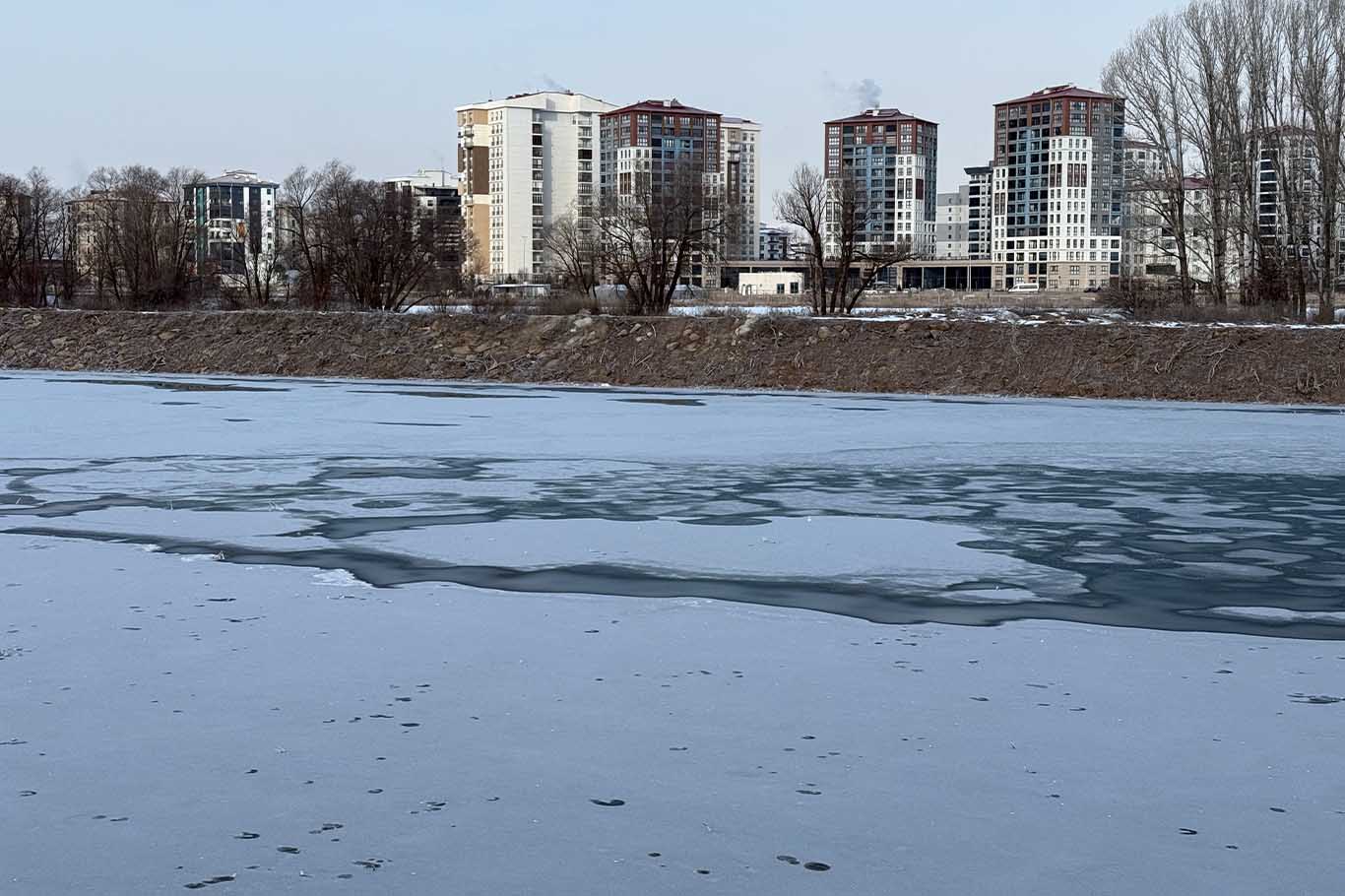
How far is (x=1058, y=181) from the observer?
190 m

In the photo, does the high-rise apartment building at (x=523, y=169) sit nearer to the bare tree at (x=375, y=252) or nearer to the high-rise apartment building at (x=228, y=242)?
the high-rise apartment building at (x=228, y=242)

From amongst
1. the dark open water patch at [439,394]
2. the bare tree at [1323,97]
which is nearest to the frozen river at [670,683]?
the dark open water patch at [439,394]

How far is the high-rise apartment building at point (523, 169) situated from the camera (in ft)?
623

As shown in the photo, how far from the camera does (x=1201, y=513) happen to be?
461 inches

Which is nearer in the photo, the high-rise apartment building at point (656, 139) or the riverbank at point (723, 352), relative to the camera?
the riverbank at point (723, 352)

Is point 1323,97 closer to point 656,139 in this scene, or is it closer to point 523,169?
point 656,139

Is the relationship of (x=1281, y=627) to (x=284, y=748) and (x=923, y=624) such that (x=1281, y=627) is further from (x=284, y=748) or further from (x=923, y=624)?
(x=284, y=748)

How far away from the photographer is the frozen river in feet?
14.1

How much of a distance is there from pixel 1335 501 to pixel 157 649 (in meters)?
9.76

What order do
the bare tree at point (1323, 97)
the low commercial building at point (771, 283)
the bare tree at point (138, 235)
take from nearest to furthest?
1. the bare tree at point (1323, 97)
2. the bare tree at point (138, 235)
3. the low commercial building at point (771, 283)

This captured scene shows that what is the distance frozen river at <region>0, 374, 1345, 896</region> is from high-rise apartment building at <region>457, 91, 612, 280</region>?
17784 centimetres

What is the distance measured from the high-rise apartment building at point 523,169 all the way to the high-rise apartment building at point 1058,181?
5497cm

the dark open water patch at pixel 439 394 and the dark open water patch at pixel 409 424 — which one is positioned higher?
the dark open water patch at pixel 439 394

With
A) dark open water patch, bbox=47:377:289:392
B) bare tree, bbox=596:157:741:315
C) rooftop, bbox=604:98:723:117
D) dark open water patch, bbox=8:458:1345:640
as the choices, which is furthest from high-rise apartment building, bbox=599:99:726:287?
dark open water patch, bbox=8:458:1345:640
